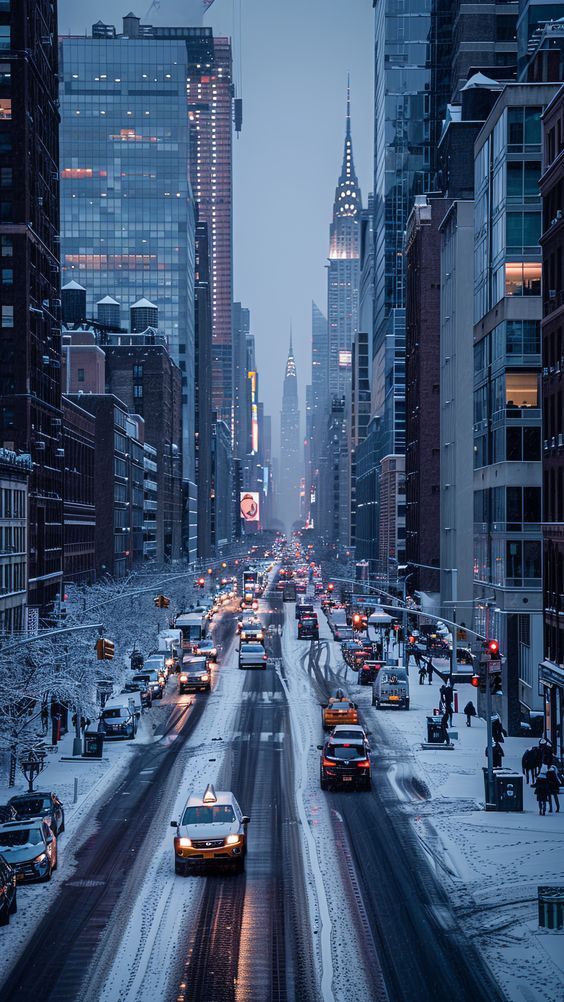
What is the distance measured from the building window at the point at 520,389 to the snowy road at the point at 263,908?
807 inches

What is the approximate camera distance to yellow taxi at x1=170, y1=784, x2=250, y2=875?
27938 mm

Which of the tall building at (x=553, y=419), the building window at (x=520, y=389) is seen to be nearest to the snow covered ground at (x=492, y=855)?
the tall building at (x=553, y=419)

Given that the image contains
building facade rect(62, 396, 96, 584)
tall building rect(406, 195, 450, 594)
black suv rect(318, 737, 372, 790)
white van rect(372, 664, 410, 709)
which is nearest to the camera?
black suv rect(318, 737, 372, 790)

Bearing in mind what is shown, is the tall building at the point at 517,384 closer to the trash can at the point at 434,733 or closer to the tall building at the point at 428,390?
the trash can at the point at 434,733

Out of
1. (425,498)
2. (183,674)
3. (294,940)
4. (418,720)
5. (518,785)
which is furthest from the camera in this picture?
(425,498)

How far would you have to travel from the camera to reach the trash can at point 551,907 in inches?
890

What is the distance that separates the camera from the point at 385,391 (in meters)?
181

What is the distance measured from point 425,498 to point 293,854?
84.9 metres

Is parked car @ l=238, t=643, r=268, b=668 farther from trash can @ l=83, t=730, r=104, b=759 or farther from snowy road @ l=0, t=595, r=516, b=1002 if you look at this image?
snowy road @ l=0, t=595, r=516, b=1002

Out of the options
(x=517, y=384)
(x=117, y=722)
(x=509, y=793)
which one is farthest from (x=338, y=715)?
(x=517, y=384)

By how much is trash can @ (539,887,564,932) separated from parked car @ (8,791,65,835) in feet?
44.2

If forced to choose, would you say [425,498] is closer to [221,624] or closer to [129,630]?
[221,624]

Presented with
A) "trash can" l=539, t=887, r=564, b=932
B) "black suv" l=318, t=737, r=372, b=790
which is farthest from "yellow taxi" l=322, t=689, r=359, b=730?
"trash can" l=539, t=887, r=564, b=932

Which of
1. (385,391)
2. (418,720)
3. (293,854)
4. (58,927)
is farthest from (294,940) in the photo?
(385,391)
